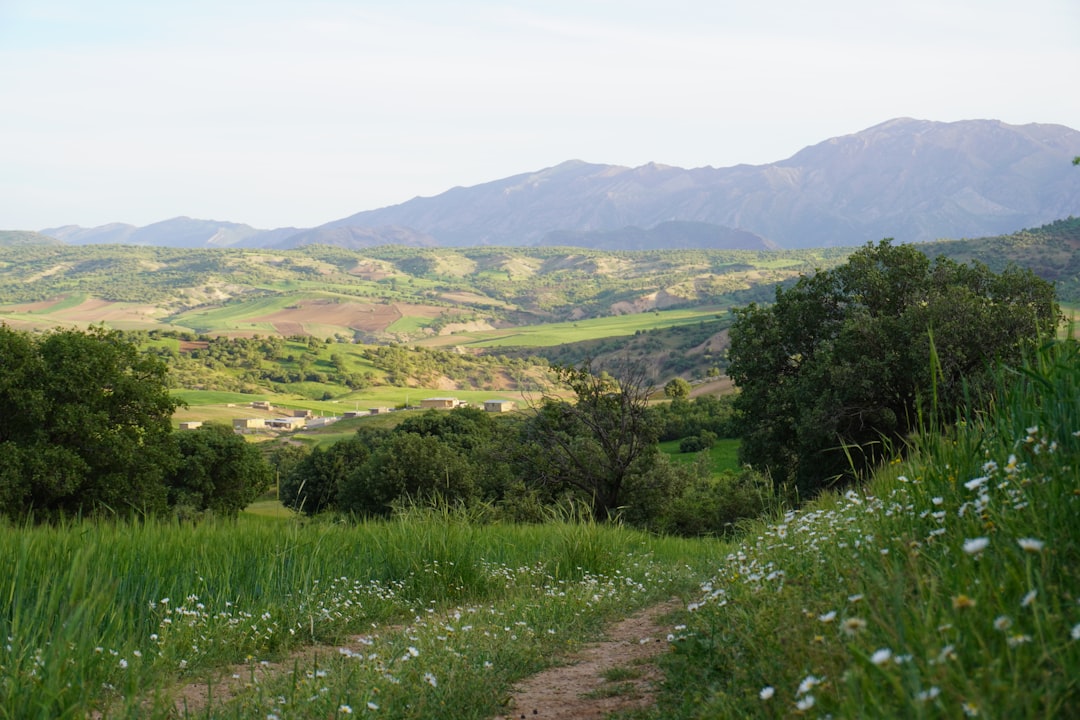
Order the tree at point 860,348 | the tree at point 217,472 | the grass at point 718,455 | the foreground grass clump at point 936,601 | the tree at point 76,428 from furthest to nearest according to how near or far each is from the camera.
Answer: the grass at point 718,455 → the tree at point 217,472 → the tree at point 76,428 → the tree at point 860,348 → the foreground grass clump at point 936,601

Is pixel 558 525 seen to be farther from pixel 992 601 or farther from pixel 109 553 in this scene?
pixel 992 601

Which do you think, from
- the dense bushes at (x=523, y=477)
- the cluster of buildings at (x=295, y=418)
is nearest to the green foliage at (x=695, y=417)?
the dense bushes at (x=523, y=477)

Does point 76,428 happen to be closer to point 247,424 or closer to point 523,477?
point 523,477

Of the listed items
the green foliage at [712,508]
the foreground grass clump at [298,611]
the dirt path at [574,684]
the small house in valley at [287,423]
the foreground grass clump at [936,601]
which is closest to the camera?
the foreground grass clump at [936,601]

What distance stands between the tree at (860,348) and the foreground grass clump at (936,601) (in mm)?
20743

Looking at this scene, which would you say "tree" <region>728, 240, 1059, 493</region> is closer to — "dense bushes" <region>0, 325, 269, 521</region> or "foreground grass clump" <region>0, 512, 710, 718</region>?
"foreground grass clump" <region>0, 512, 710, 718</region>

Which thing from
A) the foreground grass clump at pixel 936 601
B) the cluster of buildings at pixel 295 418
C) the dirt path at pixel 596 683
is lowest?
the cluster of buildings at pixel 295 418

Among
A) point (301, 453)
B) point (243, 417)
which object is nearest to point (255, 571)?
point (301, 453)

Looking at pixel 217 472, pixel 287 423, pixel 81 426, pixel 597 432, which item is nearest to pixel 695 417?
pixel 217 472

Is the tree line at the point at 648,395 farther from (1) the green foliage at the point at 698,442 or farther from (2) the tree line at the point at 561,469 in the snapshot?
(1) the green foliage at the point at 698,442

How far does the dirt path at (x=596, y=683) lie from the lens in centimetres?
530

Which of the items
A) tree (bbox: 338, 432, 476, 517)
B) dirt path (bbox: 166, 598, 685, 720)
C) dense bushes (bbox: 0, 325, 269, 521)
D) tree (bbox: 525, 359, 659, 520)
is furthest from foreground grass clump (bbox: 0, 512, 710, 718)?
tree (bbox: 338, 432, 476, 517)

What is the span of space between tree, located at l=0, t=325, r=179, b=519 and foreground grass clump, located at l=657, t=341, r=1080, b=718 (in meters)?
29.2

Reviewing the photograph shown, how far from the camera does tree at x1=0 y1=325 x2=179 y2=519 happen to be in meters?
30.5
